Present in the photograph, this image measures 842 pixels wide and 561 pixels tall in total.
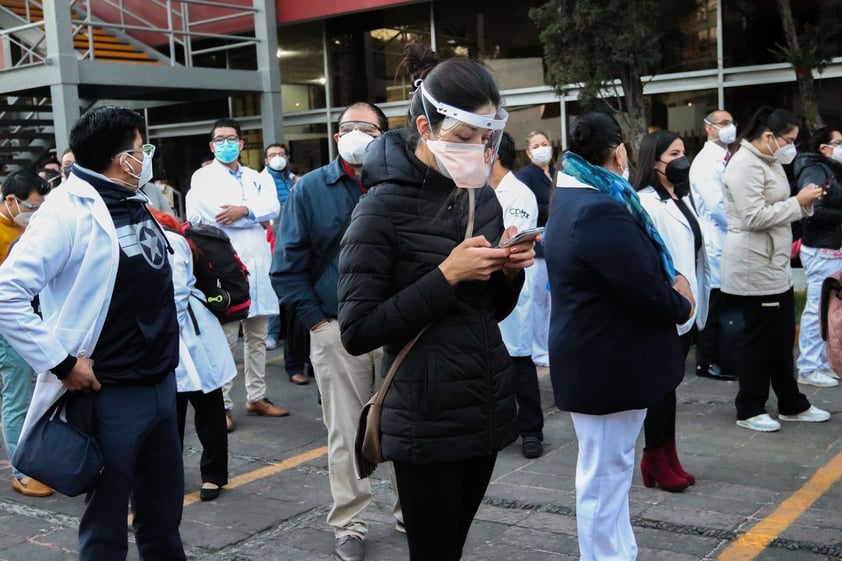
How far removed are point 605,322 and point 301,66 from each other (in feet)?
41.6

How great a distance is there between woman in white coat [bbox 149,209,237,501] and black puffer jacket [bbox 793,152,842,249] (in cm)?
425

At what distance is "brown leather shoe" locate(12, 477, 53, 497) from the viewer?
216 inches

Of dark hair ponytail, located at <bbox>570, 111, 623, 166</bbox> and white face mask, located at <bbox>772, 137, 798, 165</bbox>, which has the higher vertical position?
dark hair ponytail, located at <bbox>570, 111, 623, 166</bbox>

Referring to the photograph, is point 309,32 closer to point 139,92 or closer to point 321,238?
point 139,92

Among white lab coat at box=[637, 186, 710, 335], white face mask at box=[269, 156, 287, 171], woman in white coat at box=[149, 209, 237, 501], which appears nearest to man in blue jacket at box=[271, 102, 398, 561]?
woman in white coat at box=[149, 209, 237, 501]

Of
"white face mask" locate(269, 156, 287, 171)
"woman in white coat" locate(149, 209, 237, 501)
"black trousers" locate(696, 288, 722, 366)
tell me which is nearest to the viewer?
"woman in white coat" locate(149, 209, 237, 501)

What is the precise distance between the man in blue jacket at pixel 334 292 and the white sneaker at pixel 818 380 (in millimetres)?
4282

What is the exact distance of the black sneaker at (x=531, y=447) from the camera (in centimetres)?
577

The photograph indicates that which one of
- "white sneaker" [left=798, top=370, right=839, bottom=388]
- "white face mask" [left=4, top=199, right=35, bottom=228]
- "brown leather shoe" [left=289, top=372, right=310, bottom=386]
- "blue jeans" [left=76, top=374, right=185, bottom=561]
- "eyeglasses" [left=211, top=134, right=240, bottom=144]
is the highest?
"eyeglasses" [left=211, top=134, right=240, bottom=144]

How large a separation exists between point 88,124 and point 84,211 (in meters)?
0.37

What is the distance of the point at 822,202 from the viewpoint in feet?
22.6

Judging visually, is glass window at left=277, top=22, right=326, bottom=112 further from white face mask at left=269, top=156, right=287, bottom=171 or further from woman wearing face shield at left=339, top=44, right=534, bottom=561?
woman wearing face shield at left=339, top=44, right=534, bottom=561

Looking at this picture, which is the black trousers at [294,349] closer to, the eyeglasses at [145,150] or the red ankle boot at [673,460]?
the red ankle boot at [673,460]

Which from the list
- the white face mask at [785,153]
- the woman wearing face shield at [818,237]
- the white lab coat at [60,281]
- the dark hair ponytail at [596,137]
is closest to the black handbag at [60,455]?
the white lab coat at [60,281]
